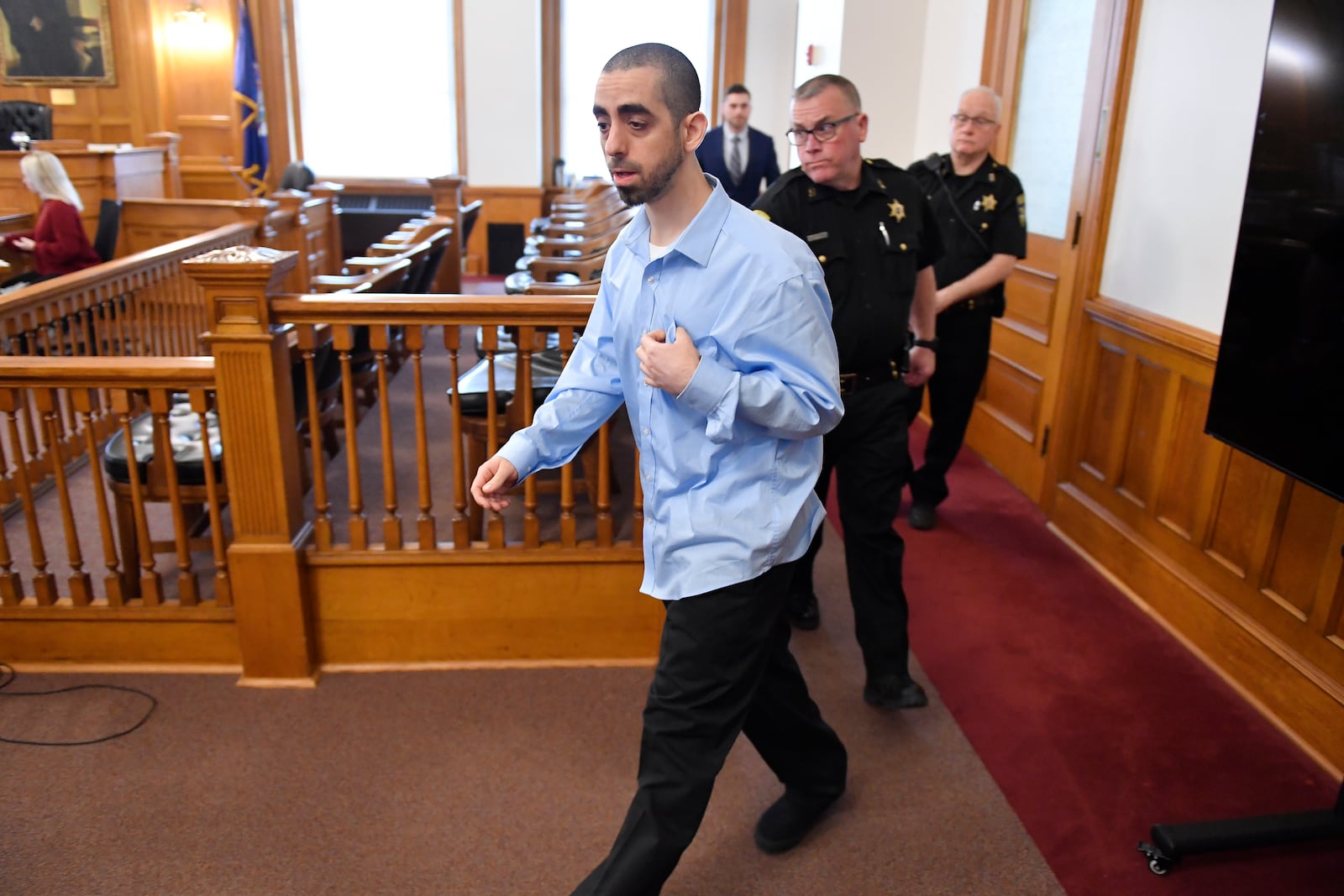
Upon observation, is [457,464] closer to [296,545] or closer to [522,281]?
[296,545]

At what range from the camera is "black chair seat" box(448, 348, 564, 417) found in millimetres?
3330

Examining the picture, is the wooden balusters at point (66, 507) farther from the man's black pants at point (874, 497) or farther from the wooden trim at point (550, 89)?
the wooden trim at point (550, 89)

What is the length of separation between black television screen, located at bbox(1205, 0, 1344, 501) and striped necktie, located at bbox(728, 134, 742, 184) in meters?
4.65

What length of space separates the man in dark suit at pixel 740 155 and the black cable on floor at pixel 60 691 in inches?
188

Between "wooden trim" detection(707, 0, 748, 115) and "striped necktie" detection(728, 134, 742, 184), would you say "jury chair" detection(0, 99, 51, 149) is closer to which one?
"wooden trim" detection(707, 0, 748, 115)

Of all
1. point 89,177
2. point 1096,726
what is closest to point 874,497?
point 1096,726

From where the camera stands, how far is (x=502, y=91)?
984cm

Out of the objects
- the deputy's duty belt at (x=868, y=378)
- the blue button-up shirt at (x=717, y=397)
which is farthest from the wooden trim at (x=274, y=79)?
the blue button-up shirt at (x=717, y=397)

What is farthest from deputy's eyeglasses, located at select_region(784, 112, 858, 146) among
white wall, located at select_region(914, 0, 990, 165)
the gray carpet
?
white wall, located at select_region(914, 0, 990, 165)

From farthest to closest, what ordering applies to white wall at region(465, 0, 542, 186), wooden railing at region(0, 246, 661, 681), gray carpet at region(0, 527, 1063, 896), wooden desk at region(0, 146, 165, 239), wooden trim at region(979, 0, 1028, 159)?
white wall at region(465, 0, 542, 186), wooden desk at region(0, 146, 165, 239), wooden trim at region(979, 0, 1028, 159), wooden railing at region(0, 246, 661, 681), gray carpet at region(0, 527, 1063, 896)

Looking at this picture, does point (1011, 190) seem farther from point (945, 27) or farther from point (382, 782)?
point (382, 782)

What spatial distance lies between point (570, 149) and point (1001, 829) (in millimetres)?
9324

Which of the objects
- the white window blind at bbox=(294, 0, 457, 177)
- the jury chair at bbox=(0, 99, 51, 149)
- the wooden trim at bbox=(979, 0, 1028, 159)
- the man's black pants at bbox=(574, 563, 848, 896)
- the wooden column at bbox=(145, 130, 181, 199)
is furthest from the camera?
the white window blind at bbox=(294, 0, 457, 177)

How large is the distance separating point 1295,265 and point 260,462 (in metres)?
2.37
